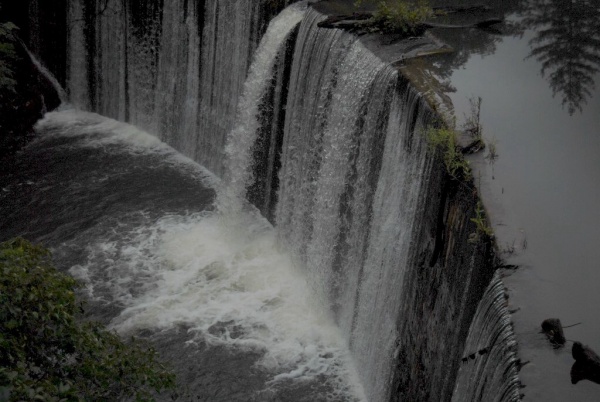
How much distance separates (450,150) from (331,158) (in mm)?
3616

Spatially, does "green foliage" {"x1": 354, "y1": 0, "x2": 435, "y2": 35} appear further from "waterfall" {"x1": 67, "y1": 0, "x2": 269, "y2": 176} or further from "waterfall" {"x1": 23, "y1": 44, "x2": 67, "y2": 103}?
"waterfall" {"x1": 23, "y1": 44, "x2": 67, "y2": 103}

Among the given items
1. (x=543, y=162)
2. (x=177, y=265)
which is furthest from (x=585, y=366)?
(x=177, y=265)

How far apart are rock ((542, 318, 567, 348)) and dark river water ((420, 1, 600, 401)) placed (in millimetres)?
61

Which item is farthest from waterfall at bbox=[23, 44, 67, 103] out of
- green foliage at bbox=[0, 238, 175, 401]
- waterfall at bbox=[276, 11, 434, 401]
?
green foliage at bbox=[0, 238, 175, 401]

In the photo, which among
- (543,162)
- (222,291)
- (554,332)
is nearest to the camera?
(554,332)

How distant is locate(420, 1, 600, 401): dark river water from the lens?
4.99 meters

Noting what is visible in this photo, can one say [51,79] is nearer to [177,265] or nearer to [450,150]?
[177,265]

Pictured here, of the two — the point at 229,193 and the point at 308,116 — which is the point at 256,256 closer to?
the point at 229,193

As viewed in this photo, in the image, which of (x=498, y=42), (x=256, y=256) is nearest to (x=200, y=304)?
(x=256, y=256)

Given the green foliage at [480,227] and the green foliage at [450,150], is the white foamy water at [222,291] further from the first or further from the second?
the green foliage at [480,227]

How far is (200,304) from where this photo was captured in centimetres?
1095

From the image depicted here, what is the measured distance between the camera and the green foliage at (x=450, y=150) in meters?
6.63

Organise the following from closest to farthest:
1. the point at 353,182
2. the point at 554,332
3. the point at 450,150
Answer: the point at 554,332 → the point at 450,150 → the point at 353,182

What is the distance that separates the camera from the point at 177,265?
11969mm
